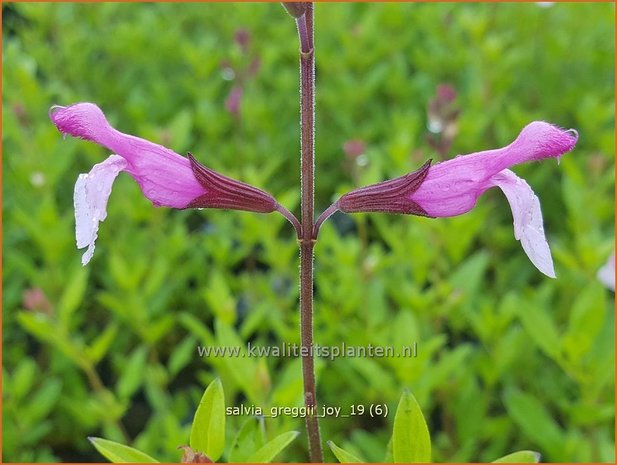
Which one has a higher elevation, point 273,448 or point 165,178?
point 165,178

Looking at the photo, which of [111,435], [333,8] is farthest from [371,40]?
[111,435]

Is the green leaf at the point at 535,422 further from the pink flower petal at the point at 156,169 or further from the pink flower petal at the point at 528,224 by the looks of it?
the pink flower petal at the point at 156,169

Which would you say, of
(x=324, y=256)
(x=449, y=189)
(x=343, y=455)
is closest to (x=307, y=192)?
(x=449, y=189)

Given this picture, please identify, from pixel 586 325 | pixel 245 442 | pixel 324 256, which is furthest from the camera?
pixel 324 256

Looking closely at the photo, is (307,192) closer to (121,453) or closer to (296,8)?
(296,8)

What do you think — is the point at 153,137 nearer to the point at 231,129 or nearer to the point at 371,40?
the point at 231,129

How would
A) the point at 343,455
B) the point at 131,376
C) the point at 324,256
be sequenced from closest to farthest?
the point at 343,455, the point at 131,376, the point at 324,256
